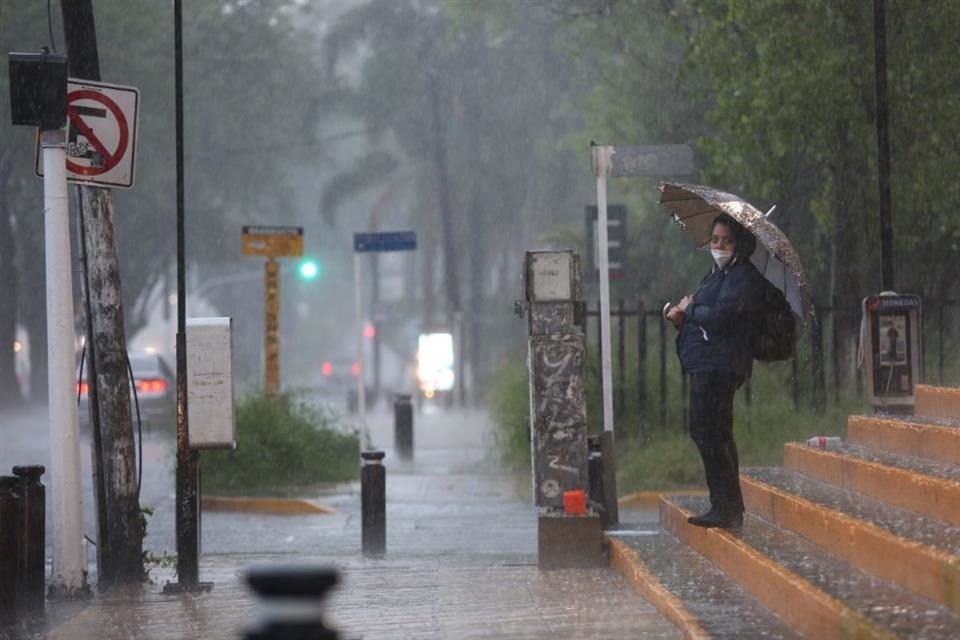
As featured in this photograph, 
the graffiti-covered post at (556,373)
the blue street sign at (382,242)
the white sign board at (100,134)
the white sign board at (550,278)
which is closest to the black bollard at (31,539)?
the white sign board at (100,134)

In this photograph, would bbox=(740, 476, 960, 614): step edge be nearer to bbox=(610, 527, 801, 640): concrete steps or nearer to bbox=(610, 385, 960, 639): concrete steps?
bbox=(610, 385, 960, 639): concrete steps

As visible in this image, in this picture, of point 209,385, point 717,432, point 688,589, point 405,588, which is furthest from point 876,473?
point 209,385

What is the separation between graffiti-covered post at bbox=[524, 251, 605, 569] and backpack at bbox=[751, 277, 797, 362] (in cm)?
171

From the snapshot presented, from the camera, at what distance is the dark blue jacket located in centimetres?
891

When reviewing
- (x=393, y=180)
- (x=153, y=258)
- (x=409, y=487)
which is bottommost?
(x=409, y=487)

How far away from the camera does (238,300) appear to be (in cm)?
7706

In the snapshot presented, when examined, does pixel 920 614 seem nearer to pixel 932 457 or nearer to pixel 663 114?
pixel 932 457

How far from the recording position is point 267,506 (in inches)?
687

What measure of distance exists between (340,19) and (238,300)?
26250 mm

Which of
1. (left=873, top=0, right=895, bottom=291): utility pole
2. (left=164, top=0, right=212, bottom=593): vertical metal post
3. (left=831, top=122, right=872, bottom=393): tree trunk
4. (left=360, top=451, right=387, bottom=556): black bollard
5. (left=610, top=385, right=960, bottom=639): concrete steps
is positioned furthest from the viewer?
(left=831, top=122, right=872, bottom=393): tree trunk

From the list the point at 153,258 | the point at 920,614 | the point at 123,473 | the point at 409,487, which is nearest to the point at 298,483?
the point at 409,487

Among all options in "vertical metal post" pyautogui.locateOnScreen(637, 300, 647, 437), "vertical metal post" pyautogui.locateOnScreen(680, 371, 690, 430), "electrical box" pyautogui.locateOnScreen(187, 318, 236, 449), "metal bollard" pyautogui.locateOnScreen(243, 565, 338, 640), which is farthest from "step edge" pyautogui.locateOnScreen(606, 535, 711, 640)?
"vertical metal post" pyautogui.locateOnScreen(637, 300, 647, 437)

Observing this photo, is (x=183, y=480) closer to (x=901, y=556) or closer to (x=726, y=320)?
(x=726, y=320)

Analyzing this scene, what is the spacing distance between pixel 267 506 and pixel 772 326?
30.7 ft
